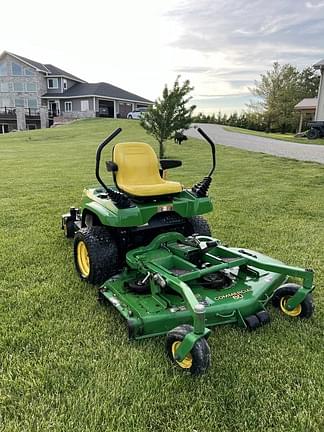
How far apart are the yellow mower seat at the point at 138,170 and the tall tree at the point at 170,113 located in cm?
907

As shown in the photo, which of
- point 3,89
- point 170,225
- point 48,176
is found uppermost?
point 3,89

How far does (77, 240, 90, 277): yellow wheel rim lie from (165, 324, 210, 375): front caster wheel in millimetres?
1416

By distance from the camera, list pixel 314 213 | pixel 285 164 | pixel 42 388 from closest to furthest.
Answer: pixel 42 388 < pixel 314 213 < pixel 285 164

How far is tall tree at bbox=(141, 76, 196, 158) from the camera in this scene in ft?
40.5

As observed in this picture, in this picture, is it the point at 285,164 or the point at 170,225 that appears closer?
the point at 170,225

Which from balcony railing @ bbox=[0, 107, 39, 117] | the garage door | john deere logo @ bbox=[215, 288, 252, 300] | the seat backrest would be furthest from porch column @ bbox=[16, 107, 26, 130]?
john deere logo @ bbox=[215, 288, 252, 300]

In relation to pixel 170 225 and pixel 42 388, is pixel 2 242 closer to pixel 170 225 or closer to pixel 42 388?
pixel 170 225

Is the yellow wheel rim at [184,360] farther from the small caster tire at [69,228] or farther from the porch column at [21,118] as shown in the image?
the porch column at [21,118]

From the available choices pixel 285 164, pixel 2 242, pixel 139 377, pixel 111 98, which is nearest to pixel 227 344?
pixel 139 377

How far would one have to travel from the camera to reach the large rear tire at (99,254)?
3209 mm

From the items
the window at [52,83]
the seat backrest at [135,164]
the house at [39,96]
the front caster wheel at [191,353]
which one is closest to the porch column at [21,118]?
the house at [39,96]

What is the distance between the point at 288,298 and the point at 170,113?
10465 mm

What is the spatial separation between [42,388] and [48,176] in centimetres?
786

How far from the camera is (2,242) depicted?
438cm
